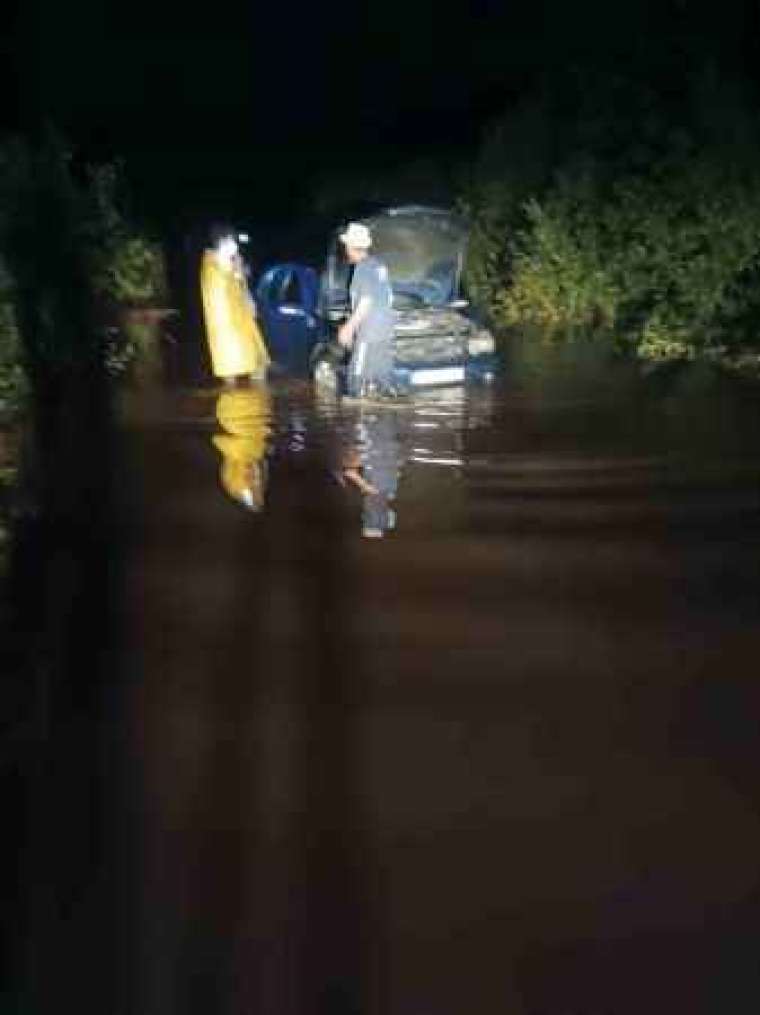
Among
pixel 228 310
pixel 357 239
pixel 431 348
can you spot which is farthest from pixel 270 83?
pixel 357 239

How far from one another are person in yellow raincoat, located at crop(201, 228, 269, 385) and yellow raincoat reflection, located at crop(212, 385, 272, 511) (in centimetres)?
30

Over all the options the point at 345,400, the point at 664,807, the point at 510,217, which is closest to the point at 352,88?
the point at 510,217

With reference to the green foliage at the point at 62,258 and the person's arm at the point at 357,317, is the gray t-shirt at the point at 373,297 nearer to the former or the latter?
the person's arm at the point at 357,317

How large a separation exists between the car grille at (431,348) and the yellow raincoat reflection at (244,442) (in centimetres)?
134

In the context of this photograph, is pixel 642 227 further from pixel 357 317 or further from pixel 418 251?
pixel 357 317

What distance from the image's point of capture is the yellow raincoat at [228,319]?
19.4 metres

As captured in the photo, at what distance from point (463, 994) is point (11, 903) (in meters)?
1.48

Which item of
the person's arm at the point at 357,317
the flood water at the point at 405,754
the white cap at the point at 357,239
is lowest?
the flood water at the point at 405,754

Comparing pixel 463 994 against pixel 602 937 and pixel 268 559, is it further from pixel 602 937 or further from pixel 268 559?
pixel 268 559

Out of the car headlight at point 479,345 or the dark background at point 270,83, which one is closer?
the car headlight at point 479,345

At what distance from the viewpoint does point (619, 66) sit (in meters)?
24.5

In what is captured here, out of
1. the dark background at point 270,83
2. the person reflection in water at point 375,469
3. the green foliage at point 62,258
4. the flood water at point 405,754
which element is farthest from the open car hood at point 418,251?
the dark background at point 270,83

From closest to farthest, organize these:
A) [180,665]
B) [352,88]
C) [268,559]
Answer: [180,665] → [268,559] → [352,88]

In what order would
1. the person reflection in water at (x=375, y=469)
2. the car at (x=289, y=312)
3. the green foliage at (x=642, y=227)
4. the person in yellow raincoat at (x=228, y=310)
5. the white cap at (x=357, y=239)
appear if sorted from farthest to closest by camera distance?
1. the car at (x=289, y=312)
2. the green foliage at (x=642, y=227)
3. the person in yellow raincoat at (x=228, y=310)
4. the white cap at (x=357, y=239)
5. the person reflection in water at (x=375, y=469)
